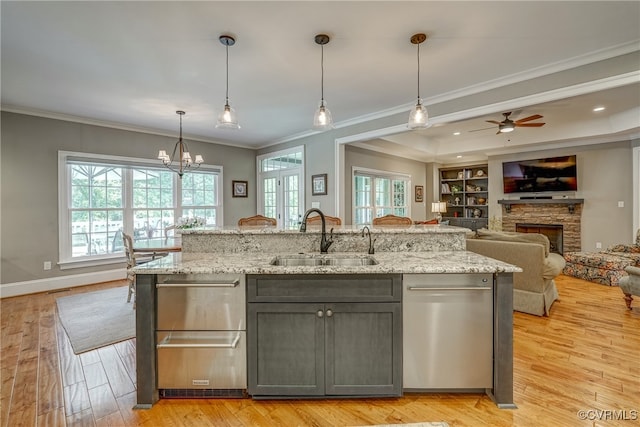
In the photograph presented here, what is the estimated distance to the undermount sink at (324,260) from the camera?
2.14 meters

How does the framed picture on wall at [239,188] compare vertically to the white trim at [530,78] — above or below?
below

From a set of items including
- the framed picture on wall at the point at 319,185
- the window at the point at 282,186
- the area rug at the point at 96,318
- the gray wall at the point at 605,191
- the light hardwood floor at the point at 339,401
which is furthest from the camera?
the window at the point at 282,186

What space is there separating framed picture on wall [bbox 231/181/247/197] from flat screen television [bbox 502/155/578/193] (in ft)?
19.8

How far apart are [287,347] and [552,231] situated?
709cm

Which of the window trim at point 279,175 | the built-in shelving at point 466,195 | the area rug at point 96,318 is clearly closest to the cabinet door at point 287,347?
the area rug at point 96,318

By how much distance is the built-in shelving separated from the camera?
7875mm

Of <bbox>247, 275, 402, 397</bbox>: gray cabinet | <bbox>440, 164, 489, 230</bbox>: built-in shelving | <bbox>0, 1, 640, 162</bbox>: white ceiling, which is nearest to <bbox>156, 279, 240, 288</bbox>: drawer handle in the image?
<bbox>247, 275, 402, 397</bbox>: gray cabinet

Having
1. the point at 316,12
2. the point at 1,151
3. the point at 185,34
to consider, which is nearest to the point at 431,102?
the point at 316,12

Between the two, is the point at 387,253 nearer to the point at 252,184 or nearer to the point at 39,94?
the point at 39,94

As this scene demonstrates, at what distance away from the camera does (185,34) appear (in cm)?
241

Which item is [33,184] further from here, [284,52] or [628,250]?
[628,250]

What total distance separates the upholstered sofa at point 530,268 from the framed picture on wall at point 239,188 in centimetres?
490

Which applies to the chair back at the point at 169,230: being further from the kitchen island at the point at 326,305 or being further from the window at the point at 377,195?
the window at the point at 377,195

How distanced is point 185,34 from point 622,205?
7.53 metres
